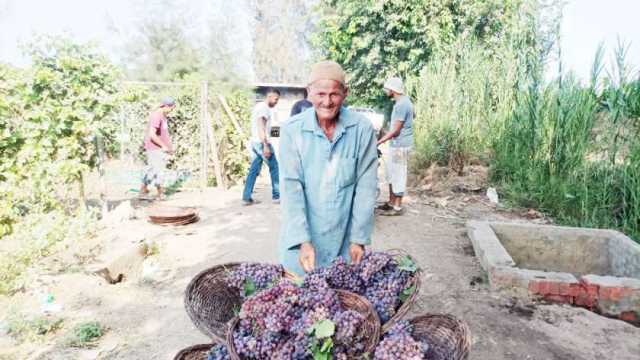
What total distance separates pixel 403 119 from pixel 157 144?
419cm

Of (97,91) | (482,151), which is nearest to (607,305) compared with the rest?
(482,151)

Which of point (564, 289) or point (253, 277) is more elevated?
point (253, 277)

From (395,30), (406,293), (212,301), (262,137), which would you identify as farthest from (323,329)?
(395,30)

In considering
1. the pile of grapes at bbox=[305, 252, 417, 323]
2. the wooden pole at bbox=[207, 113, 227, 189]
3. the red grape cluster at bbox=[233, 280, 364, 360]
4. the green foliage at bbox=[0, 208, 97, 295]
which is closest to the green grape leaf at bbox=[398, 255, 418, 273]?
the pile of grapes at bbox=[305, 252, 417, 323]

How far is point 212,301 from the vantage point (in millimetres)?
1718

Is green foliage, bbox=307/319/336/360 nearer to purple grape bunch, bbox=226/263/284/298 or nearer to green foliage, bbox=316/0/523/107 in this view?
purple grape bunch, bbox=226/263/284/298

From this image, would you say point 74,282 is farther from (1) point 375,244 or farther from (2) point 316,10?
(2) point 316,10

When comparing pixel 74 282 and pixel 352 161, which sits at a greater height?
pixel 352 161

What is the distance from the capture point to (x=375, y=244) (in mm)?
5066

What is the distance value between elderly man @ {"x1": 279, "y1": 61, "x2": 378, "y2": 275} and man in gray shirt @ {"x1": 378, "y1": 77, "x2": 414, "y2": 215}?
A: 3.58 meters

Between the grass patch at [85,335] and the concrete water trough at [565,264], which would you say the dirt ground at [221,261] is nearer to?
the grass patch at [85,335]

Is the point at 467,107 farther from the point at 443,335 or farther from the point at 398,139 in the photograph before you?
the point at 443,335

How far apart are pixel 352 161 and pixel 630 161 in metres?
4.31

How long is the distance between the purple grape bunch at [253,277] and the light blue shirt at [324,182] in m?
0.40
